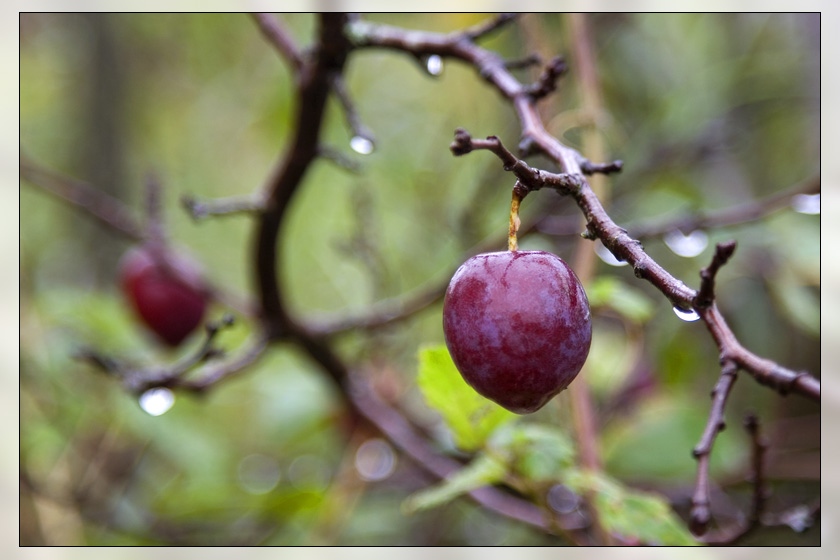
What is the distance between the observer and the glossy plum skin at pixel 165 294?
4.61 feet

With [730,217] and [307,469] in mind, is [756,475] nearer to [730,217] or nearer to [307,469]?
[730,217]

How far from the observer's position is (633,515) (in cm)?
77

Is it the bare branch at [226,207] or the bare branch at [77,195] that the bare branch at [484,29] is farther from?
the bare branch at [77,195]

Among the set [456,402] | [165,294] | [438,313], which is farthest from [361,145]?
[438,313]

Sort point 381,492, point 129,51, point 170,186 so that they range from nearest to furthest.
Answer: point 381,492 < point 170,186 < point 129,51

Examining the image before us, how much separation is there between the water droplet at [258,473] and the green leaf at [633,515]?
0.89m

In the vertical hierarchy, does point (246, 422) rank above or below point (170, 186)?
below

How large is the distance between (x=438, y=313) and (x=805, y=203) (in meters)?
0.89

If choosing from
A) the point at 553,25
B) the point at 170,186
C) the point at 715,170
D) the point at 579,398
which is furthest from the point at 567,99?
the point at 170,186

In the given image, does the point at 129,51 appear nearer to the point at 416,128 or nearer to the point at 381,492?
the point at 416,128

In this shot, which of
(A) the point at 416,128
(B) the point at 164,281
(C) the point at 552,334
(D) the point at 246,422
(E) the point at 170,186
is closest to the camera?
(C) the point at 552,334

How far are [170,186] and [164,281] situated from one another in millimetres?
1773

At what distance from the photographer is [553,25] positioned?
1859 millimetres

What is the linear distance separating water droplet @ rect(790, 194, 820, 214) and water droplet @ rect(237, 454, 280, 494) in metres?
1.11
